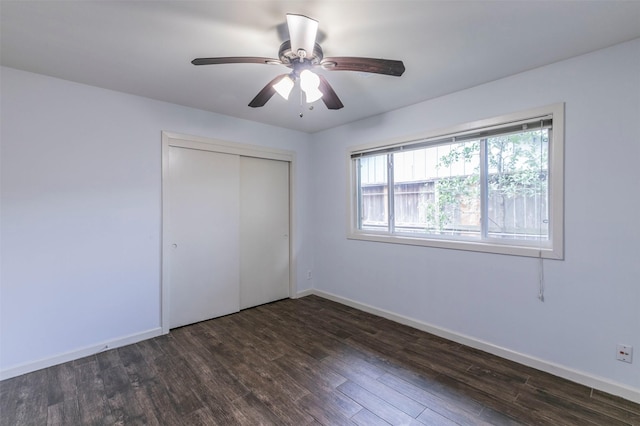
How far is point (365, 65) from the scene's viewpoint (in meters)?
1.74

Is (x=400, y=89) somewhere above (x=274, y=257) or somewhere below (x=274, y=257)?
above

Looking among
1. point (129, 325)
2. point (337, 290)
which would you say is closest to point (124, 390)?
point (129, 325)

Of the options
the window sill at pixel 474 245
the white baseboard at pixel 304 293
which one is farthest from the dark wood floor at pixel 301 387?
the white baseboard at pixel 304 293

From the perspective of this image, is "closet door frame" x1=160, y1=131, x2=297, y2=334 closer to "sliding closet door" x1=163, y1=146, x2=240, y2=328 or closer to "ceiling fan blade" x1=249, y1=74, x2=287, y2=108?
"sliding closet door" x1=163, y1=146, x2=240, y2=328

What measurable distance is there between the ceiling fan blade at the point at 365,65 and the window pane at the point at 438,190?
1555mm

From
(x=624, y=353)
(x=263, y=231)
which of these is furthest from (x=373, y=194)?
(x=624, y=353)

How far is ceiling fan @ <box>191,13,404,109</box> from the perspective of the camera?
5.17ft

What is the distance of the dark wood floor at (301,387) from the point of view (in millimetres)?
1851

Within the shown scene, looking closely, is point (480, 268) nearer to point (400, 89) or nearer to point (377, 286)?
point (377, 286)

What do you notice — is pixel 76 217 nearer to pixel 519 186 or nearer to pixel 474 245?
pixel 474 245

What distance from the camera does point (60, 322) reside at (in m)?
2.52

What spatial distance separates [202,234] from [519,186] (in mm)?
3335

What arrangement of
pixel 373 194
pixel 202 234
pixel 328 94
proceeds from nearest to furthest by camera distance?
pixel 328 94 → pixel 202 234 → pixel 373 194

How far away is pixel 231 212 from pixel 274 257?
93 cm
